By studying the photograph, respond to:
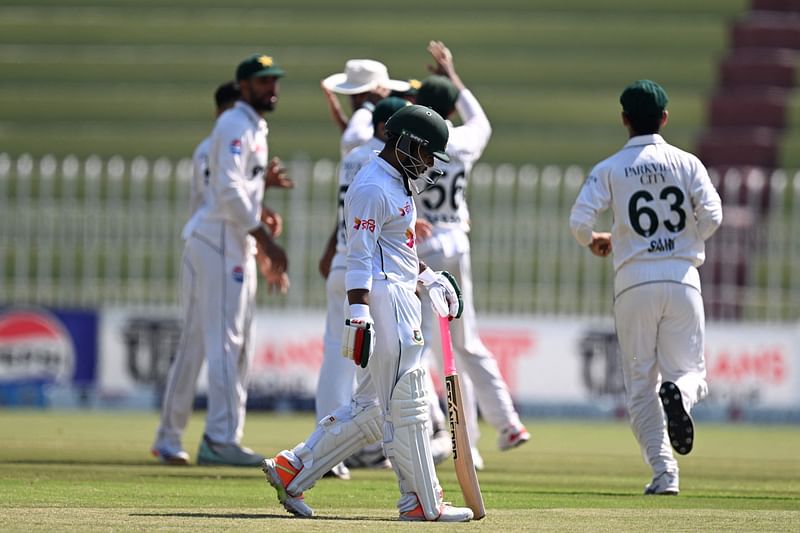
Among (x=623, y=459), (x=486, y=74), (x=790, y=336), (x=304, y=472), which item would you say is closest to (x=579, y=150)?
(x=486, y=74)

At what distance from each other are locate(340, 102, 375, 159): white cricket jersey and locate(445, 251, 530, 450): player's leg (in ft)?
3.05

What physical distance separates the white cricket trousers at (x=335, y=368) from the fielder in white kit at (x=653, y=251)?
57.6 inches

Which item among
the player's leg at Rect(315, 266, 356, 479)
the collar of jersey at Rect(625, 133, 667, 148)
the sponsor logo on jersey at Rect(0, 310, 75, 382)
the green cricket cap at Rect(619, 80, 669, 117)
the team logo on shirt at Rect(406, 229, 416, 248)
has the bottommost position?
the sponsor logo on jersey at Rect(0, 310, 75, 382)

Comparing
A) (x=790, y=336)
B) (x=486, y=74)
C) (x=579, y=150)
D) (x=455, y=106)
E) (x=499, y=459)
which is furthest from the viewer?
(x=486, y=74)

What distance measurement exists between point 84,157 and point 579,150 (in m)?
6.63

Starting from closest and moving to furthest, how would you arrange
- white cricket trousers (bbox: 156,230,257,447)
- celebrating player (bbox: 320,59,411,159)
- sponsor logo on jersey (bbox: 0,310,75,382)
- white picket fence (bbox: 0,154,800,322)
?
1. white cricket trousers (bbox: 156,230,257,447)
2. celebrating player (bbox: 320,59,411,159)
3. sponsor logo on jersey (bbox: 0,310,75,382)
4. white picket fence (bbox: 0,154,800,322)

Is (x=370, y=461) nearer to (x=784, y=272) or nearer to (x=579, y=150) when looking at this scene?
(x=784, y=272)

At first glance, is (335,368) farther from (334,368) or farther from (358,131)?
(358,131)

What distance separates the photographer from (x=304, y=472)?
6.64 meters

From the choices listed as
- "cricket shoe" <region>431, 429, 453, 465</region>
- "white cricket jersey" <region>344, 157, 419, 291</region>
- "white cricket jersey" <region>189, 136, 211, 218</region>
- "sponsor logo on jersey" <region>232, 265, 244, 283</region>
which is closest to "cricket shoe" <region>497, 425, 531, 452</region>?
"cricket shoe" <region>431, 429, 453, 465</region>

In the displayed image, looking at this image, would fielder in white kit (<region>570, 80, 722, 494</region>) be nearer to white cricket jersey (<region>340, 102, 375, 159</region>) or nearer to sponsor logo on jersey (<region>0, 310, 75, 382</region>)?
white cricket jersey (<region>340, 102, 375, 159</region>)

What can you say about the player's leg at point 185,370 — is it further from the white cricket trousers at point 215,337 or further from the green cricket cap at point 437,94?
the green cricket cap at point 437,94

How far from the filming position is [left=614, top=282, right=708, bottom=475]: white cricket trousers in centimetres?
816

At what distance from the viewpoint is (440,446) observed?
9625 mm
